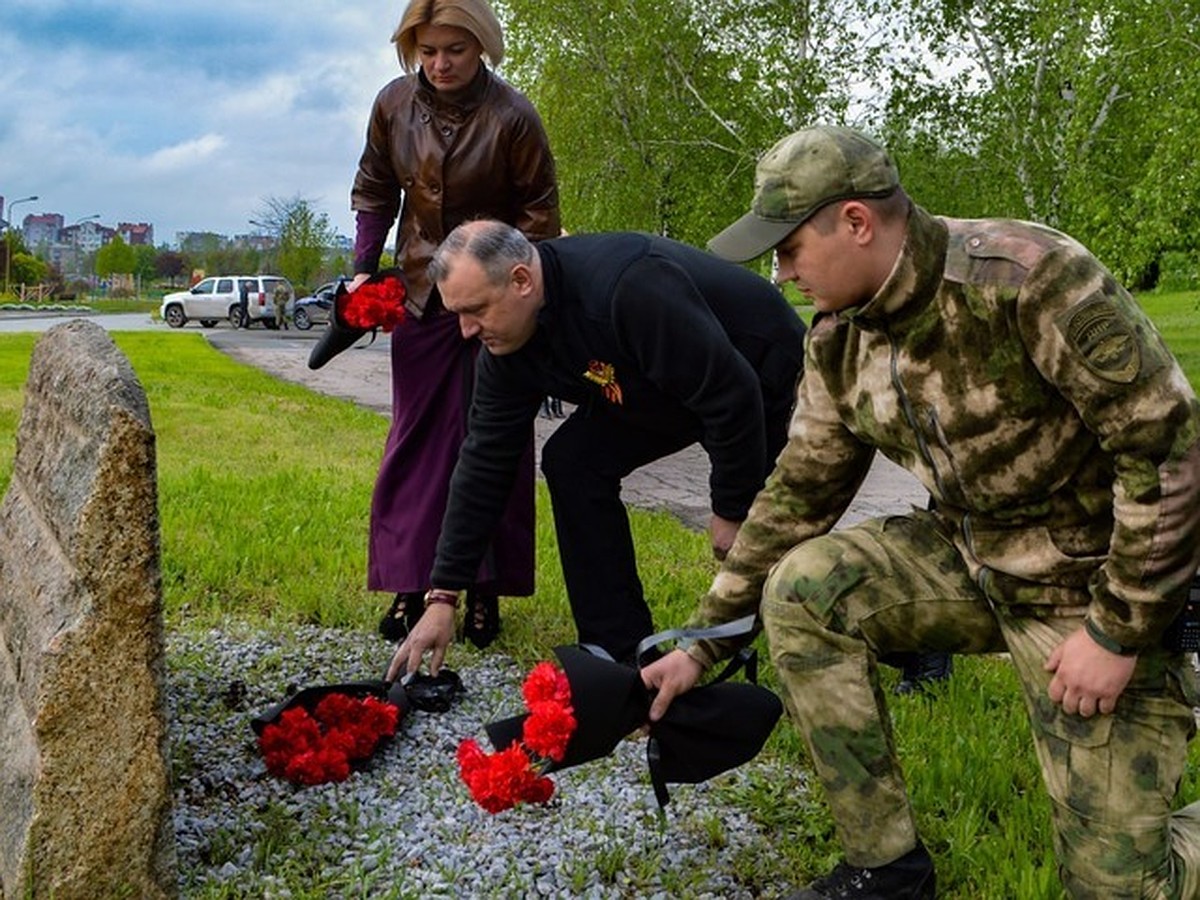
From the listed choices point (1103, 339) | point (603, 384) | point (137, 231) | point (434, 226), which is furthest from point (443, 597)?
point (137, 231)

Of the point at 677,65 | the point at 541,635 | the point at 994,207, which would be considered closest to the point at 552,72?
the point at 677,65

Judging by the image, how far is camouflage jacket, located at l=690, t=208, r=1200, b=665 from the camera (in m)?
2.35

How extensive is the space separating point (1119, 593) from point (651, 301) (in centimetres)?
159

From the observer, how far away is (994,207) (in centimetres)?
2180

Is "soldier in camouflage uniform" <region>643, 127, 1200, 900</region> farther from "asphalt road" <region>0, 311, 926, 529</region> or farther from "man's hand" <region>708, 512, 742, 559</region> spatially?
"asphalt road" <region>0, 311, 926, 529</region>

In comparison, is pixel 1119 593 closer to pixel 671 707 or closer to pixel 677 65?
pixel 671 707

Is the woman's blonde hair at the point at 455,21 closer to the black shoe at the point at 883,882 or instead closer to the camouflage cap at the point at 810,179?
the camouflage cap at the point at 810,179

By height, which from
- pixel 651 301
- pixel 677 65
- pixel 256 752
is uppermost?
pixel 677 65

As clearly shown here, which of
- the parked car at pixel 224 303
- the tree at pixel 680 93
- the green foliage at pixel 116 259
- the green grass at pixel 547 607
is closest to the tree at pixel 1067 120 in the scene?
the tree at pixel 680 93

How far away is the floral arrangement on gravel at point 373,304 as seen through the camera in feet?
15.1

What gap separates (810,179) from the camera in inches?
98.2

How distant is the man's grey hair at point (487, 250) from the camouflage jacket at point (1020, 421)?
0.97 m

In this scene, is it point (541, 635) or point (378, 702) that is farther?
point (541, 635)

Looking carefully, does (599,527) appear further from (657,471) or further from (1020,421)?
(657,471)
